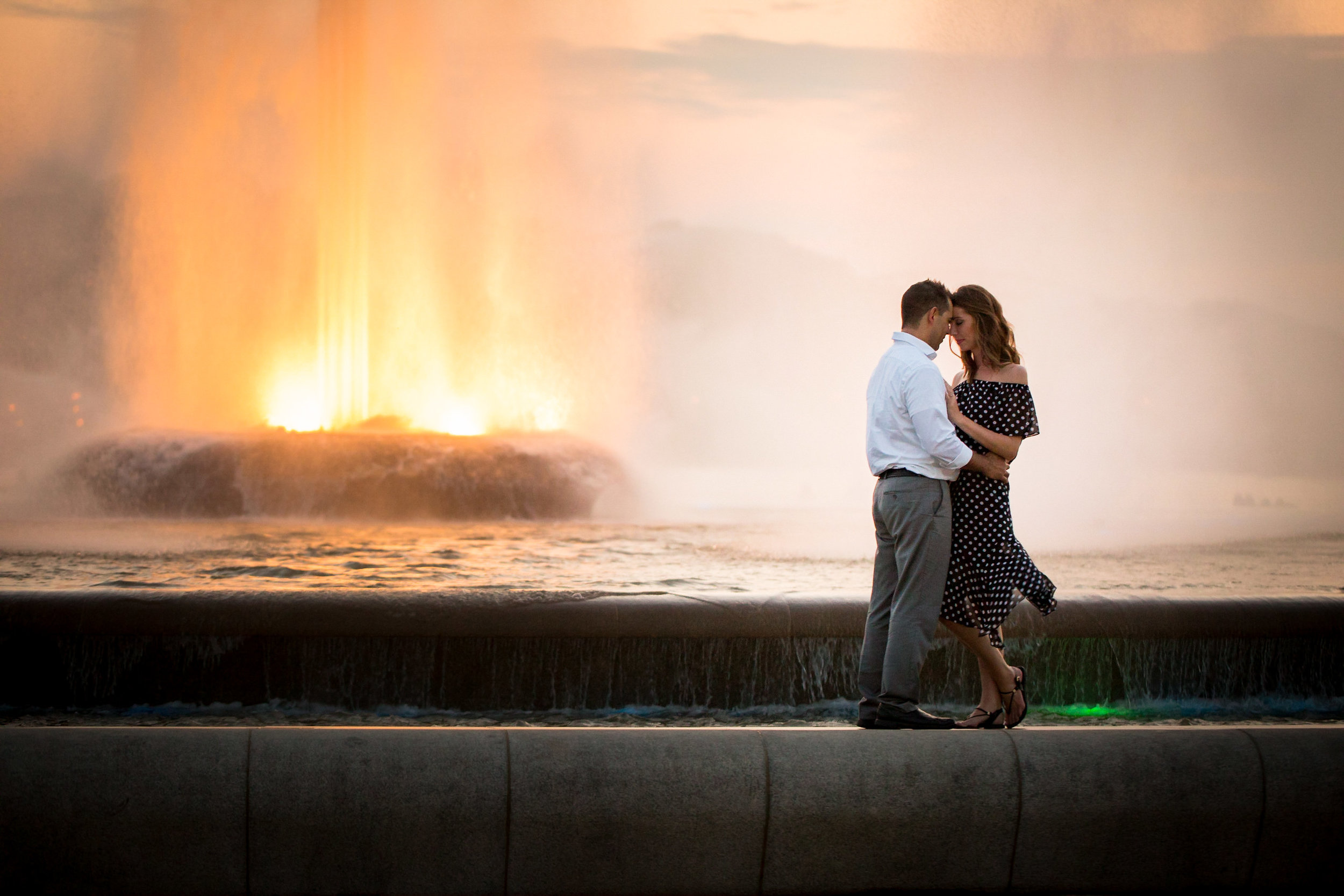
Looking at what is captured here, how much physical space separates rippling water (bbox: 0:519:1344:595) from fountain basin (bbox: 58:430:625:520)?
0.83m

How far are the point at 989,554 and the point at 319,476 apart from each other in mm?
12448

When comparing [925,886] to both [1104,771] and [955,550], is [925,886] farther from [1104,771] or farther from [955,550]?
[955,550]

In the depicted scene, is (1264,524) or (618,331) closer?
(1264,524)

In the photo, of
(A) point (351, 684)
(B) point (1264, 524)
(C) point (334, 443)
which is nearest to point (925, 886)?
(A) point (351, 684)

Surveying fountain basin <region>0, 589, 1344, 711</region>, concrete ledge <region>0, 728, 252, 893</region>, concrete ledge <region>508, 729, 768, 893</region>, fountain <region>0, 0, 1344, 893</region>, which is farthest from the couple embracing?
concrete ledge <region>0, 728, 252, 893</region>

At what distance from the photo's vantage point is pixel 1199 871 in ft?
8.76

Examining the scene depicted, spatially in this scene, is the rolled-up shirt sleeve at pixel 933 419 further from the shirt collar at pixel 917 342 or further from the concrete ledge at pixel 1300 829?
the concrete ledge at pixel 1300 829

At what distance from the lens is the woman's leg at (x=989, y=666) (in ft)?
10.9

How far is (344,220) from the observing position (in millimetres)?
18781

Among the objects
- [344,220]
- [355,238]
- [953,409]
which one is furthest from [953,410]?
[344,220]

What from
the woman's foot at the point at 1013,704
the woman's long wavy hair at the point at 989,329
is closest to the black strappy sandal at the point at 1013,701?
the woman's foot at the point at 1013,704

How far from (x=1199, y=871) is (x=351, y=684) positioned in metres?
3.24

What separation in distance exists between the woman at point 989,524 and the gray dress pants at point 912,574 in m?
0.12

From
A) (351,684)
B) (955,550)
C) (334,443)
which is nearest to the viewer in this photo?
(955,550)
